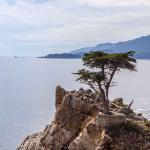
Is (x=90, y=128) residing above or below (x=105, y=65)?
below

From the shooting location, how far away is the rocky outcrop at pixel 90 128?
41.7 metres

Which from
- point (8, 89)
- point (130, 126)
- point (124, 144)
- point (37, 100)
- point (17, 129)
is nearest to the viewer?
point (124, 144)

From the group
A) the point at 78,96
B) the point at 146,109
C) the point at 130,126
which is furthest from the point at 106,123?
the point at 146,109

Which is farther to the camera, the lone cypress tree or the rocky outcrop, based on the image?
the lone cypress tree

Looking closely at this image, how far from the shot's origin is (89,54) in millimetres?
46781

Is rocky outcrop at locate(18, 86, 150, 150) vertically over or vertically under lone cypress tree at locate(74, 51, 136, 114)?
under

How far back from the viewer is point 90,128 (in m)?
43.6

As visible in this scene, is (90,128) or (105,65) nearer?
(90,128)

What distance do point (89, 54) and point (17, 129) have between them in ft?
193

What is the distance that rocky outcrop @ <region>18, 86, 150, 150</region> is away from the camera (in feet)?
137

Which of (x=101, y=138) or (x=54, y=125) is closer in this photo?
(x=101, y=138)

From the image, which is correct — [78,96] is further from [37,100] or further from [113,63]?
[37,100]

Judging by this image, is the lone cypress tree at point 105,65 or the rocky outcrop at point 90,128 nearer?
the rocky outcrop at point 90,128

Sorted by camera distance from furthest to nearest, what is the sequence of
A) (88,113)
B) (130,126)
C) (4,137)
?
(4,137) < (88,113) < (130,126)
